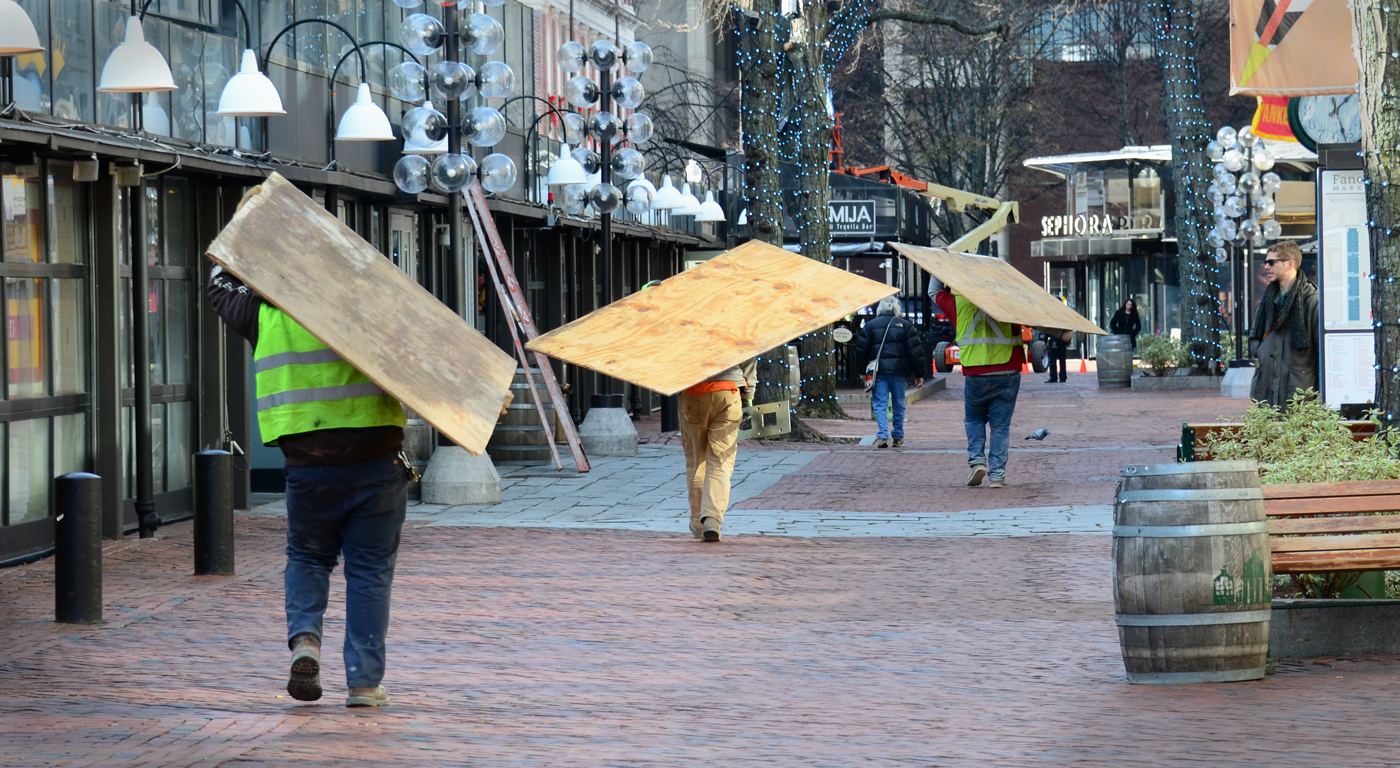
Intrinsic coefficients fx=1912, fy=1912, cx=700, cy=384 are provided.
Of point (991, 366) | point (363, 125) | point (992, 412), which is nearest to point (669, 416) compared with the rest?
point (992, 412)

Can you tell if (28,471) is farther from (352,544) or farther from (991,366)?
(991,366)

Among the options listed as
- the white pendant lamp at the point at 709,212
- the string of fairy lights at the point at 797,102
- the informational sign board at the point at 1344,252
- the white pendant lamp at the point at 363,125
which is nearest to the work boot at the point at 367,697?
the white pendant lamp at the point at 363,125

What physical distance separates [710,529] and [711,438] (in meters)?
0.58

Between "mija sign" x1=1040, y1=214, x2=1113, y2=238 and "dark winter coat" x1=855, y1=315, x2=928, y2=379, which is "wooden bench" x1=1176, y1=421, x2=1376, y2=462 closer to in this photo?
"dark winter coat" x1=855, y1=315, x2=928, y2=379

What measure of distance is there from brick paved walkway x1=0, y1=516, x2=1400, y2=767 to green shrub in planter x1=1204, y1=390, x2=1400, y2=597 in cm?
70

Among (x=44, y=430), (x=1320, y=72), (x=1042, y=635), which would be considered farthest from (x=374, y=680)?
(x=1320, y=72)

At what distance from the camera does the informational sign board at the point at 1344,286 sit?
1379cm

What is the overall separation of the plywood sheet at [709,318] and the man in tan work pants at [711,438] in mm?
233

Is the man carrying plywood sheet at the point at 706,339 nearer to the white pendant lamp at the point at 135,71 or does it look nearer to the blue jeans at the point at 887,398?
the white pendant lamp at the point at 135,71

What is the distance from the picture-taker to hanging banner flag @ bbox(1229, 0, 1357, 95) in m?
13.9

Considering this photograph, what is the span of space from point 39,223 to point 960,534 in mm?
6181

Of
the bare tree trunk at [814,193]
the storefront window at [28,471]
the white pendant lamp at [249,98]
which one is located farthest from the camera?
the bare tree trunk at [814,193]

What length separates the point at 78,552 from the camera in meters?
8.78

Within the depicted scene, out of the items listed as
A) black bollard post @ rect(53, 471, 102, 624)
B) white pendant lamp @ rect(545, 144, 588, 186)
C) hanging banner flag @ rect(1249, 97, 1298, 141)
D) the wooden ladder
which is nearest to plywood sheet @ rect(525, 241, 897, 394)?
black bollard post @ rect(53, 471, 102, 624)
